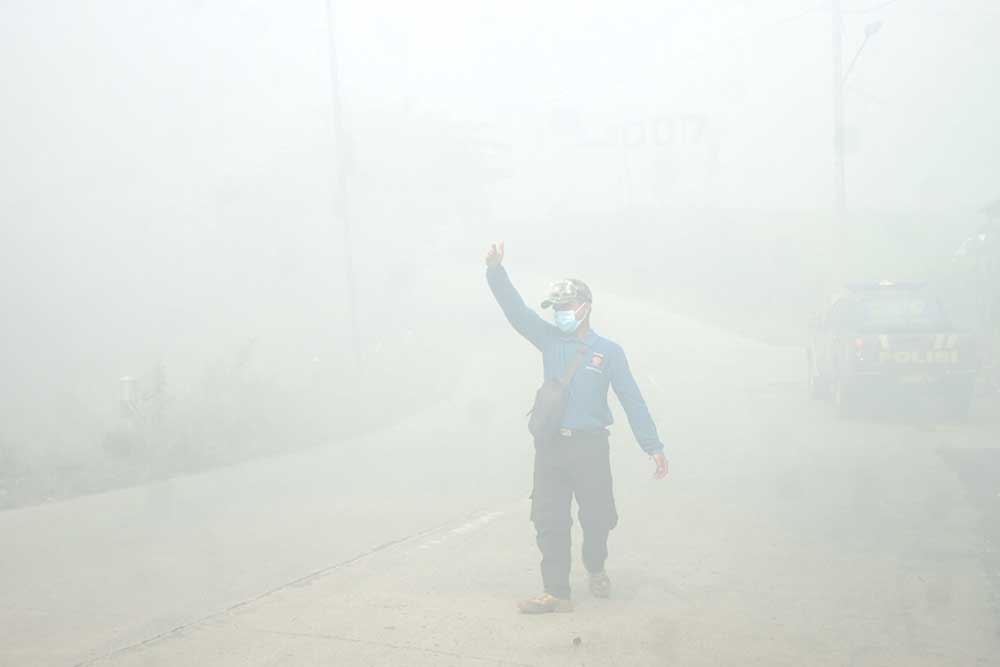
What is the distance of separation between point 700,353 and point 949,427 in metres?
12.1

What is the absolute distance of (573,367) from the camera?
5.86 meters

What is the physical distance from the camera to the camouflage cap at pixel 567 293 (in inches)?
233

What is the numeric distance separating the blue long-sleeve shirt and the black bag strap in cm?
2

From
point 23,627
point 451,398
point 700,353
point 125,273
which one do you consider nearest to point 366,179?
point 125,273

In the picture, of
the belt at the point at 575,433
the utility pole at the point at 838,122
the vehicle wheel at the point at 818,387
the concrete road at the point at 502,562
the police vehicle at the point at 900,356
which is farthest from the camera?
the utility pole at the point at 838,122

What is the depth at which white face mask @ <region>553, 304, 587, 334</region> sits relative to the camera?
589 centimetres

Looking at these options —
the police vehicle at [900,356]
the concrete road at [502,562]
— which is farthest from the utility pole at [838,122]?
the concrete road at [502,562]

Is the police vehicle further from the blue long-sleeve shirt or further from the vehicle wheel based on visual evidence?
the blue long-sleeve shirt

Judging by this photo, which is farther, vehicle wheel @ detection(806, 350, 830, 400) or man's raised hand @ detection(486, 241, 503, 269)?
vehicle wheel @ detection(806, 350, 830, 400)

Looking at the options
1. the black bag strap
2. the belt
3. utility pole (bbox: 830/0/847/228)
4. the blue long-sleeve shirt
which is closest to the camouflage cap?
the blue long-sleeve shirt

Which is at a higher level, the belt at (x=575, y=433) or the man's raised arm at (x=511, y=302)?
the man's raised arm at (x=511, y=302)

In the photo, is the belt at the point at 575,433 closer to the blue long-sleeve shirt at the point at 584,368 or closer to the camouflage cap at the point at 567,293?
the blue long-sleeve shirt at the point at 584,368

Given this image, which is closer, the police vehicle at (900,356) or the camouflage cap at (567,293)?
the camouflage cap at (567,293)

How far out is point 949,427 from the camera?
1447cm
